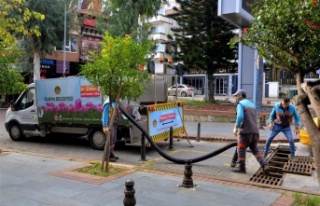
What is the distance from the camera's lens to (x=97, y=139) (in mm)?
10633

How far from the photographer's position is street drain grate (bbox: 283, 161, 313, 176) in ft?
24.6

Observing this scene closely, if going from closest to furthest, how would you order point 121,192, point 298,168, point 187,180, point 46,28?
point 121,192 < point 187,180 < point 298,168 < point 46,28

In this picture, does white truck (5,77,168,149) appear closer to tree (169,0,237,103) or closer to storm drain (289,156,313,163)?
storm drain (289,156,313,163)

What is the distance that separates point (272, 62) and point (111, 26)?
78.2 ft

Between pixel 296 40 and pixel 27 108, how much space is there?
10.2 meters

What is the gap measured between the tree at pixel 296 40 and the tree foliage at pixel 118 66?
283 centimetres

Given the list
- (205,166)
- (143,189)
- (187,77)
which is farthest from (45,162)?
(187,77)

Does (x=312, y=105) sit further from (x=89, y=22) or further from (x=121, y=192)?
(x=89, y=22)

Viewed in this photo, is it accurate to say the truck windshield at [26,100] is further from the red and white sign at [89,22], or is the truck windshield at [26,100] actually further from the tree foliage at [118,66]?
the red and white sign at [89,22]

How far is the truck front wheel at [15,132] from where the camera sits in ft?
40.5

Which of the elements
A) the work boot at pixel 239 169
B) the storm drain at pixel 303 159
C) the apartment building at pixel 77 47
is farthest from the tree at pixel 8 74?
the apartment building at pixel 77 47

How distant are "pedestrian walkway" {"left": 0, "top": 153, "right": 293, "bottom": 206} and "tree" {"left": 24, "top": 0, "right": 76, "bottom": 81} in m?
22.1

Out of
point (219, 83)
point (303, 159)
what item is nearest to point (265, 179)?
point (303, 159)

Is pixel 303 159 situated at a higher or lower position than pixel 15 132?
lower
